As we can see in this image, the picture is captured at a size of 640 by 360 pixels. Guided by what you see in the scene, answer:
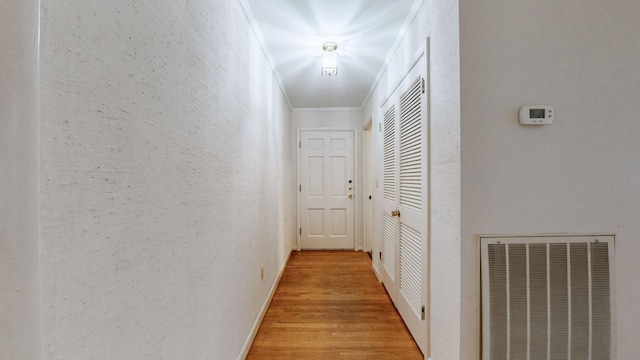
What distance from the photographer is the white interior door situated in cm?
407

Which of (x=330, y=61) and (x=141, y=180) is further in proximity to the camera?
(x=330, y=61)

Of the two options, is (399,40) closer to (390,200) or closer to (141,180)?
(390,200)

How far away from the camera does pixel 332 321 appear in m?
2.10

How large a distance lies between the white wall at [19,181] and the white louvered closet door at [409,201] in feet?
5.40

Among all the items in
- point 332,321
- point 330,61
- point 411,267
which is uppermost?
point 330,61

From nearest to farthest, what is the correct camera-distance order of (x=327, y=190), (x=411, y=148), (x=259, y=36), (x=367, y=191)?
(x=411, y=148) < (x=259, y=36) < (x=367, y=191) < (x=327, y=190)
